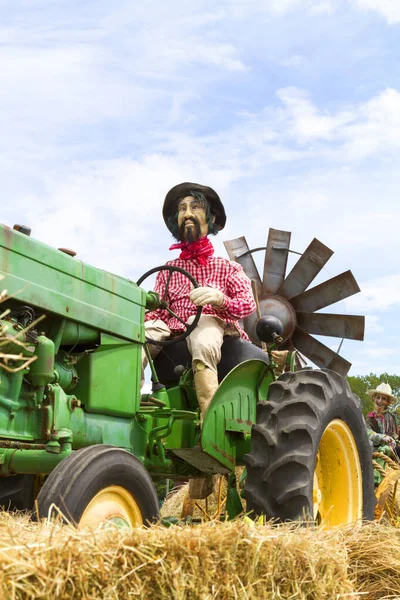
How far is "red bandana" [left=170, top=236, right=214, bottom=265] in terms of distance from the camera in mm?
5383

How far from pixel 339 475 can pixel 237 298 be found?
1.18 m

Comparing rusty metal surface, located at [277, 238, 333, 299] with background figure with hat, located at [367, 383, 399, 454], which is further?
rusty metal surface, located at [277, 238, 333, 299]

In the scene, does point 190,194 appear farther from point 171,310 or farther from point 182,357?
point 182,357

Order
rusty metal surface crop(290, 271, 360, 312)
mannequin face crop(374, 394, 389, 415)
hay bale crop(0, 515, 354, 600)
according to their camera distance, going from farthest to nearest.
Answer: rusty metal surface crop(290, 271, 360, 312) → mannequin face crop(374, 394, 389, 415) → hay bale crop(0, 515, 354, 600)

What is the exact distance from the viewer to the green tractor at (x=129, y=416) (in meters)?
3.63

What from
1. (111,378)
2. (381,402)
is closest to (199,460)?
(111,378)

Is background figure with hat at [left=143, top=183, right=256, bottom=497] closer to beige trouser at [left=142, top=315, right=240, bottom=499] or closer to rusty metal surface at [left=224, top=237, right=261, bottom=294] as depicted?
beige trouser at [left=142, top=315, right=240, bottom=499]

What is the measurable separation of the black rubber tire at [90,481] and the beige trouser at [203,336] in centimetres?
116

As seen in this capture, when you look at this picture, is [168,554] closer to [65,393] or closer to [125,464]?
[125,464]

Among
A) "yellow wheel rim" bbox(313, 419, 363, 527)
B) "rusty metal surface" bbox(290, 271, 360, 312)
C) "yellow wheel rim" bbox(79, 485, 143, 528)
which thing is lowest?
"yellow wheel rim" bbox(79, 485, 143, 528)

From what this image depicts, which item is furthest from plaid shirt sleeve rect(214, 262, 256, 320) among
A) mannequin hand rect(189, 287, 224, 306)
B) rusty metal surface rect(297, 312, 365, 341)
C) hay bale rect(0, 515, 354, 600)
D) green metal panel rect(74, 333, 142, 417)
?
rusty metal surface rect(297, 312, 365, 341)

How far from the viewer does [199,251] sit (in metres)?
5.40

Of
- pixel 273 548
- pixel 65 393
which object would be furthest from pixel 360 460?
pixel 273 548

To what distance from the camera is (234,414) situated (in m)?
4.84
